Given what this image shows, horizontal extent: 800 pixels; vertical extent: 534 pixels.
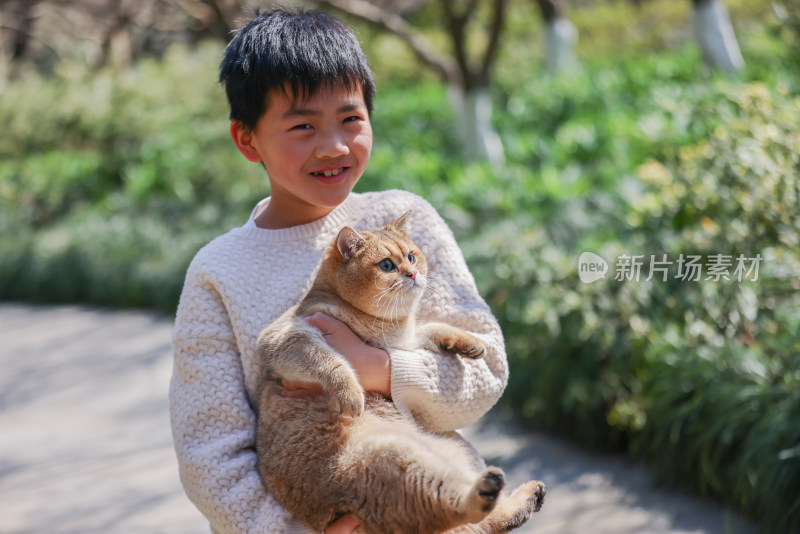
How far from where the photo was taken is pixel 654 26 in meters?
15.4

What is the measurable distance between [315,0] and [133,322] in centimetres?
382

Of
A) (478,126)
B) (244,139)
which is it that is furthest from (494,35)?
(244,139)

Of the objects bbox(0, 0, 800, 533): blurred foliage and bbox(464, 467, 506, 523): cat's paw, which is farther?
bbox(0, 0, 800, 533): blurred foliage

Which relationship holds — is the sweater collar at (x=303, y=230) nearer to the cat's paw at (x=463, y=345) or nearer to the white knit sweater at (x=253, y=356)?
the white knit sweater at (x=253, y=356)

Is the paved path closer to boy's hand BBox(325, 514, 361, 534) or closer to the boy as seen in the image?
the boy

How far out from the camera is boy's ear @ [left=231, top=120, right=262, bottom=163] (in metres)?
2.04

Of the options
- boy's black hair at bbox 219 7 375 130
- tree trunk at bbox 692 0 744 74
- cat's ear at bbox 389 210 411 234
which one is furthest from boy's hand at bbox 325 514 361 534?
tree trunk at bbox 692 0 744 74

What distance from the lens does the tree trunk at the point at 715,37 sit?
9102mm

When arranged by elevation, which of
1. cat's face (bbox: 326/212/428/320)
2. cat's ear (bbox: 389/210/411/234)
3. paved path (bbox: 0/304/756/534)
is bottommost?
paved path (bbox: 0/304/756/534)

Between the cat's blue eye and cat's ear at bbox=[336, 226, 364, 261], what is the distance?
73 millimetres

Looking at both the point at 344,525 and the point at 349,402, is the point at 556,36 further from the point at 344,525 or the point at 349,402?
the point at 344,525

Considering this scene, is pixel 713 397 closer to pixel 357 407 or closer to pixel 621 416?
pixel 621 416

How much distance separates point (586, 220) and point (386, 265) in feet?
13.0

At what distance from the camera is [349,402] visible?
1776 millimetres
